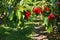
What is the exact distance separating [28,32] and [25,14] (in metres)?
2.87

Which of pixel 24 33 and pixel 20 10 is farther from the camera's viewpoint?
pixel 24 33

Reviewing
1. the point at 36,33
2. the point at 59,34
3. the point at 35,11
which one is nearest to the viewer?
the point at 35,11

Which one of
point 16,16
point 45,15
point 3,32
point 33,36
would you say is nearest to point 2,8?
point 16,16

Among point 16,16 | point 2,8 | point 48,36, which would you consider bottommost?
point 48,36

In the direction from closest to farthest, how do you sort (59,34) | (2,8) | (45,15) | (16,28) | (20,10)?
(20,10), (2,8), (45,15), (59,34), (16,28)

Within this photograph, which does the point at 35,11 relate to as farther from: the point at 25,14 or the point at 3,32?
the point at 3,32

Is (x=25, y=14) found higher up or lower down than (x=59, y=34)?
higher up

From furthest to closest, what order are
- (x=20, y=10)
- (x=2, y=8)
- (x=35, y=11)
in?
(x=2, y=8), (x=35, y=11), (x=20, y=10)

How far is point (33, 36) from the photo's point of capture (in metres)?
4.73

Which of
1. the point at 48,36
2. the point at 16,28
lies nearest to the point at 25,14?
the point at 48,36

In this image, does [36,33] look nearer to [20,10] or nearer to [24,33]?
[24,33]

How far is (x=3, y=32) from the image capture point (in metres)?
5.10

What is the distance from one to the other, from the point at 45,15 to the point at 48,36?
1823 millimetres

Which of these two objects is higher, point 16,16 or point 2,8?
point 2,8
